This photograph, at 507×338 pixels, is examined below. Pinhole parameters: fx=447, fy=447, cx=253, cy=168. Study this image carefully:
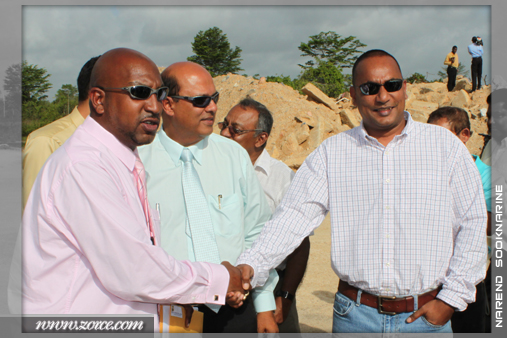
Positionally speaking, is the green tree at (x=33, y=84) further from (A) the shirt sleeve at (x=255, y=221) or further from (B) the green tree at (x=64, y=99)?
(A) the shirt sleeve at (x=255, y=221)

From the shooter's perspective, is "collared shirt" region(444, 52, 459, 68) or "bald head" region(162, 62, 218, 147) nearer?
"bald head" region(162, 62, 218, 147)

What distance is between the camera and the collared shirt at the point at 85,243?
1.79 m

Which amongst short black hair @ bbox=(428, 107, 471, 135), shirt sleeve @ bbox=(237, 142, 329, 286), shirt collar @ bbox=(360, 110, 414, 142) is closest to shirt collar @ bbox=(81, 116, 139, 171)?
shirt sleeve @ bbox=(237, 142, 329, 286)

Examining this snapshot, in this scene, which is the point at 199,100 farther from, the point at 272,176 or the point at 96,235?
the point at 96,235

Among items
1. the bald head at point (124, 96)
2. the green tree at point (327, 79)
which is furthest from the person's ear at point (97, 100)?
the green tree at point (327, 79)

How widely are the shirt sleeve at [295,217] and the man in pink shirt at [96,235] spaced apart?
0.73 metres

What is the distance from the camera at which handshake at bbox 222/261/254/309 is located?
2463 mm

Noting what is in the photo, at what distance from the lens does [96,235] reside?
181 centimetres

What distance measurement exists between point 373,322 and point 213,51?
43831 millimetres

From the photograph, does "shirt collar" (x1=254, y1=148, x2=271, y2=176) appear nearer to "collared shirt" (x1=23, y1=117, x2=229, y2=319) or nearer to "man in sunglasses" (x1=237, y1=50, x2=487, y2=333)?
"man in sunglasses" (x1=237, y1=50, x2=487, y2=333)

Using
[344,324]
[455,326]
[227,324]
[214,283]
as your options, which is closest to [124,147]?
[214,283]

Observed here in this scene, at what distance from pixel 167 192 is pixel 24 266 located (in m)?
1.04

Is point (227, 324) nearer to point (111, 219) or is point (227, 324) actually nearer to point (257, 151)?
point (111, 219)

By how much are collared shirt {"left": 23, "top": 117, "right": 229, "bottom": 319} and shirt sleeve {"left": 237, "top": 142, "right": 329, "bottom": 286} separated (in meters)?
0.90
